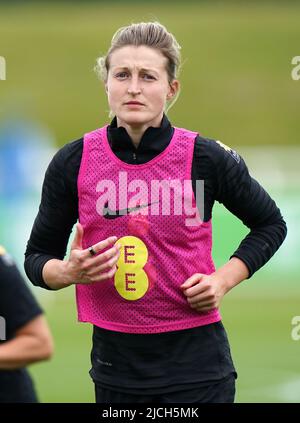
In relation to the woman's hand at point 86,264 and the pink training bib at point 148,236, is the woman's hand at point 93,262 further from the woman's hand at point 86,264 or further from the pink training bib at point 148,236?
the pink training bib at point 148,236

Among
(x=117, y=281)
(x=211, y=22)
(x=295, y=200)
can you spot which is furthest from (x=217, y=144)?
(x=211, y=22)

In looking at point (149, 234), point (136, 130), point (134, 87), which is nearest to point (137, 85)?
point (134, 87)

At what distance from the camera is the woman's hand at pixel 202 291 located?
3643 mm

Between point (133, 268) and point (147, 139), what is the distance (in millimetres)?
437

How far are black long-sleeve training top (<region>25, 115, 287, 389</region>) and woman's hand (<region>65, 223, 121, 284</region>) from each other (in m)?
0.25

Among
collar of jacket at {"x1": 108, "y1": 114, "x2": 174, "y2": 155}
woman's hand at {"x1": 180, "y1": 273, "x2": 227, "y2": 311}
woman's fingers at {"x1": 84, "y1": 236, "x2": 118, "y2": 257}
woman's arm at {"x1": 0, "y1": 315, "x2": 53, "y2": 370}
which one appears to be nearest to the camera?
woman's arm at {"x1": 0, "y1": 315, "x2": 53, "y2": 370}

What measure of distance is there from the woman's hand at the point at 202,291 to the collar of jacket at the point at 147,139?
453 millimetres

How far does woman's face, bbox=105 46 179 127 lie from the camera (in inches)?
146

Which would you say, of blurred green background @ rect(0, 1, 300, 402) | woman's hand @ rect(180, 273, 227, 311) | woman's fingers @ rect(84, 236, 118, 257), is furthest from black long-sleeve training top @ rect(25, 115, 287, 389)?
blurred green background @ rect(0, 1, 300, 402)

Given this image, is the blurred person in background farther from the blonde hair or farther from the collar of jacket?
the blonde hair

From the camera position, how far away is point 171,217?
Answer: 3697 millimetres

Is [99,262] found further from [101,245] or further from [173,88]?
[173,88]

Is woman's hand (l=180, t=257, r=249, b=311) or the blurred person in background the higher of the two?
woman's hand (l=180, t=257, r=249, b=311)
